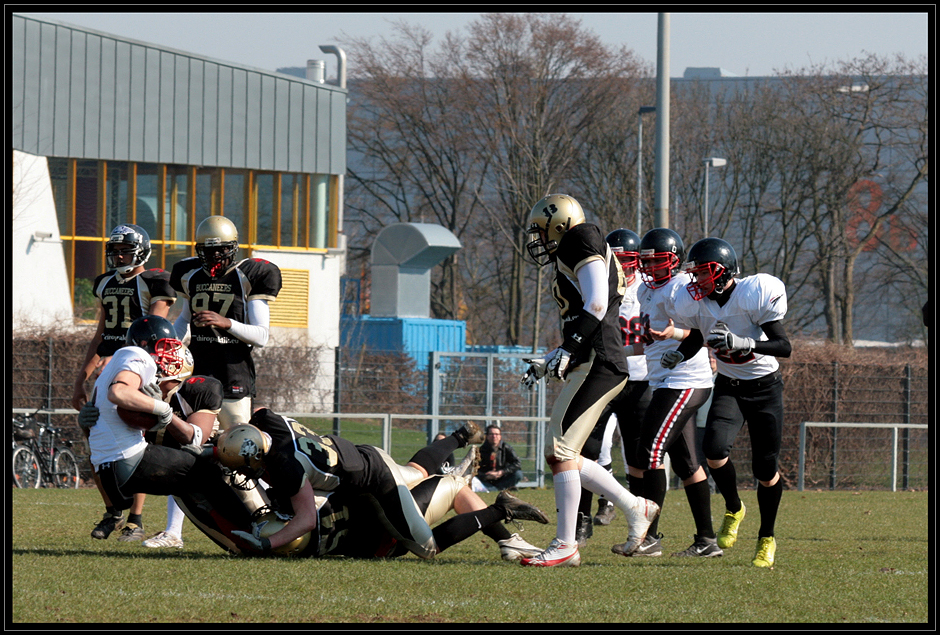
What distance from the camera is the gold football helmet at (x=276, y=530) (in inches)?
253

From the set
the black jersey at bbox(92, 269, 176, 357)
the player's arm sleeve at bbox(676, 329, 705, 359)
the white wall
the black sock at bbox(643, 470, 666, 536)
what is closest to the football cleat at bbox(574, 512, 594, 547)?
the black sock at bbox(643, 470, 666, 536)

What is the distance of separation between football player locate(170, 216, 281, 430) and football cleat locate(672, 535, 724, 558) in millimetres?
2895

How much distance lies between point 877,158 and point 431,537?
31.1m

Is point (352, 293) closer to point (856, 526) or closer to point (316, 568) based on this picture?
point (856, 526)

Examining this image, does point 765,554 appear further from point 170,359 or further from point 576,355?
point 170,359

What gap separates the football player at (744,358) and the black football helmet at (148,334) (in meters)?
2.89

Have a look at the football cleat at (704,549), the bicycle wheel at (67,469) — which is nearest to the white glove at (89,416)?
the football cleat at (704,549)

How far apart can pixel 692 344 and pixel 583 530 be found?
1.54 m

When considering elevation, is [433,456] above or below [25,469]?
above

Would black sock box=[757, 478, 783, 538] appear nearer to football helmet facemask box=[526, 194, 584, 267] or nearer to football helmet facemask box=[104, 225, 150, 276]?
football helmet facemask box=[526, 194, 584, 267]

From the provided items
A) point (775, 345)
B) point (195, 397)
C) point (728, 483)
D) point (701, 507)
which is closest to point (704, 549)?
point (701, 507)

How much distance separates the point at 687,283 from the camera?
7578 mm

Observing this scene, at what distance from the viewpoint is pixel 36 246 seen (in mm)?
26312

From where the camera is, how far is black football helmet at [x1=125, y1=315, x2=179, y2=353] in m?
6.77
